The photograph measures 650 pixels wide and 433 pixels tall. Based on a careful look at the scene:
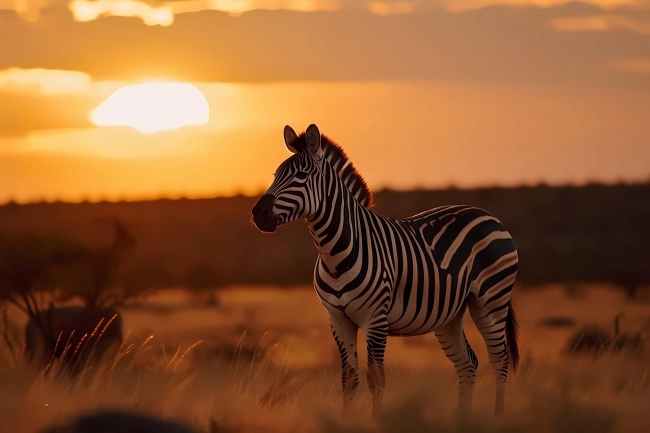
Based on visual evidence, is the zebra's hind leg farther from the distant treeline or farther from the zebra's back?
the distant treeline

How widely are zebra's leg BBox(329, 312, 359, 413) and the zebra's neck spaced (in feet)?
1.43

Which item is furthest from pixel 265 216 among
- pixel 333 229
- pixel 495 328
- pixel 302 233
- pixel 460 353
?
pixel 302 233

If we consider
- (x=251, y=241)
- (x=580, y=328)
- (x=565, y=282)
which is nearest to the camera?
(x=580, y=328)

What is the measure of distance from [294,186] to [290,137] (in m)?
0.51

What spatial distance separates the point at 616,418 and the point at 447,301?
77.1 inches

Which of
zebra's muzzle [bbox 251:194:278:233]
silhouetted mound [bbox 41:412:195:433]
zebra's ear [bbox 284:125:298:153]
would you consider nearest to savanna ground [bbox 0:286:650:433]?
silhouetted mound [bbox 41:412:195:433]

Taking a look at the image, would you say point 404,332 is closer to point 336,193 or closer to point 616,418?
point 336,193

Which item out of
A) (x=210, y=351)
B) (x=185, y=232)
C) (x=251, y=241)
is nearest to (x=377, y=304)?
(x=210, y=351)

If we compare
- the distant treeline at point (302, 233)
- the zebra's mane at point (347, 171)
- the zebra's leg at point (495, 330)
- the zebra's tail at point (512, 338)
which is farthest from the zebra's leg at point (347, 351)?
the distant treeline at point (302, 233)

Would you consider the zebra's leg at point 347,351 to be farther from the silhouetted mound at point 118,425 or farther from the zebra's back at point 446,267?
the silhouetted mound at point 118,425

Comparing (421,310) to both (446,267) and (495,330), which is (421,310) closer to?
(446,267)

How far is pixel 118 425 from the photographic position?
5766 millimetres

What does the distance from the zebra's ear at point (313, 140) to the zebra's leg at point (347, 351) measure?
4.45 ft

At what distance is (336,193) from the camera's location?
7.74m
